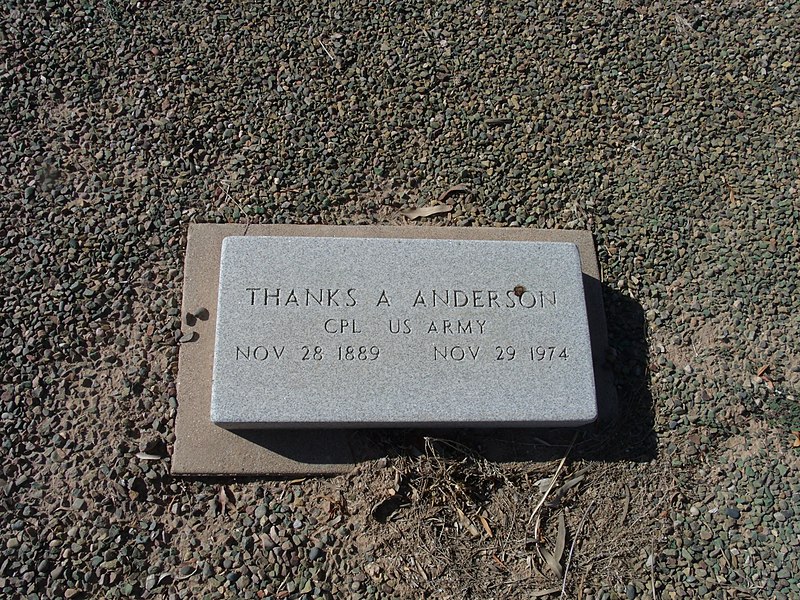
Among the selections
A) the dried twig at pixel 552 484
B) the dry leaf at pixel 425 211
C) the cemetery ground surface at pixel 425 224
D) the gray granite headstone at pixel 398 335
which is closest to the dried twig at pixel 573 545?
the cemetery ground surface at pixel 425 224

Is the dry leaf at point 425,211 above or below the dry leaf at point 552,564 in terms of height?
above

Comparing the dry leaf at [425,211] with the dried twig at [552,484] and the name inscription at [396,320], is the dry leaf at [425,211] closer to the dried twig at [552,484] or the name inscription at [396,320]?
the name inscription at [396,320]

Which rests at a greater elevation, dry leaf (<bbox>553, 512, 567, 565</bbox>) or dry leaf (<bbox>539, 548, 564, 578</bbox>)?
dry leaf (<bbox>553, 512, 567, 565</bbox>)

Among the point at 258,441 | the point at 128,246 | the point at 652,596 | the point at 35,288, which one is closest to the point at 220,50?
the point at 128,246

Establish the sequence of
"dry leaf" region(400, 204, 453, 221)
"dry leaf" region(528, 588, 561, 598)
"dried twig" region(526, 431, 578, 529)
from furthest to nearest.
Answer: "dry leaf" region(400, 204, 453, 221)
"dried twig" region(526, 431, 578, 529)
"dry leaf" region(528, 588, 561, 598)

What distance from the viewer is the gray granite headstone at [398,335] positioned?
3.26 meters

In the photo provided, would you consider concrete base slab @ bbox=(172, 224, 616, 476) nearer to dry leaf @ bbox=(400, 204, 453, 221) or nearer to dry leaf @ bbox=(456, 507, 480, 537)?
dry leaf @ bbox=(400, 204, 453, 221)

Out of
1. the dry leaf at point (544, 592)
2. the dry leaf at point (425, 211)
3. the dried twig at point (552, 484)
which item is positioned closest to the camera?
the dry leaf at point (544, 592)

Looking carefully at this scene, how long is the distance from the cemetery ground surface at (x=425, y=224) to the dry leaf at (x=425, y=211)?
3 centimetres

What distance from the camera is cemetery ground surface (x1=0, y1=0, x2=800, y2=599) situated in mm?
3305

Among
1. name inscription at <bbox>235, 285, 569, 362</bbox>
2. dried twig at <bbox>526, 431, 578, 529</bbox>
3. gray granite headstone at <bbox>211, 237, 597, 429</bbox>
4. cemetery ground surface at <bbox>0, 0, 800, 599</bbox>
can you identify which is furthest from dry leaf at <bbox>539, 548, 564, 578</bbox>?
name inscription at <bbox>235, 285, 569, 362</bbox>

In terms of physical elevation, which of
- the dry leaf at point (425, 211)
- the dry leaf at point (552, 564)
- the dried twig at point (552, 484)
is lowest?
the dry leaf at point (552, 564)

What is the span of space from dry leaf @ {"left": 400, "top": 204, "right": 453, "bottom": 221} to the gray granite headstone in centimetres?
58

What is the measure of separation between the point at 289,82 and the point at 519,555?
351cm
